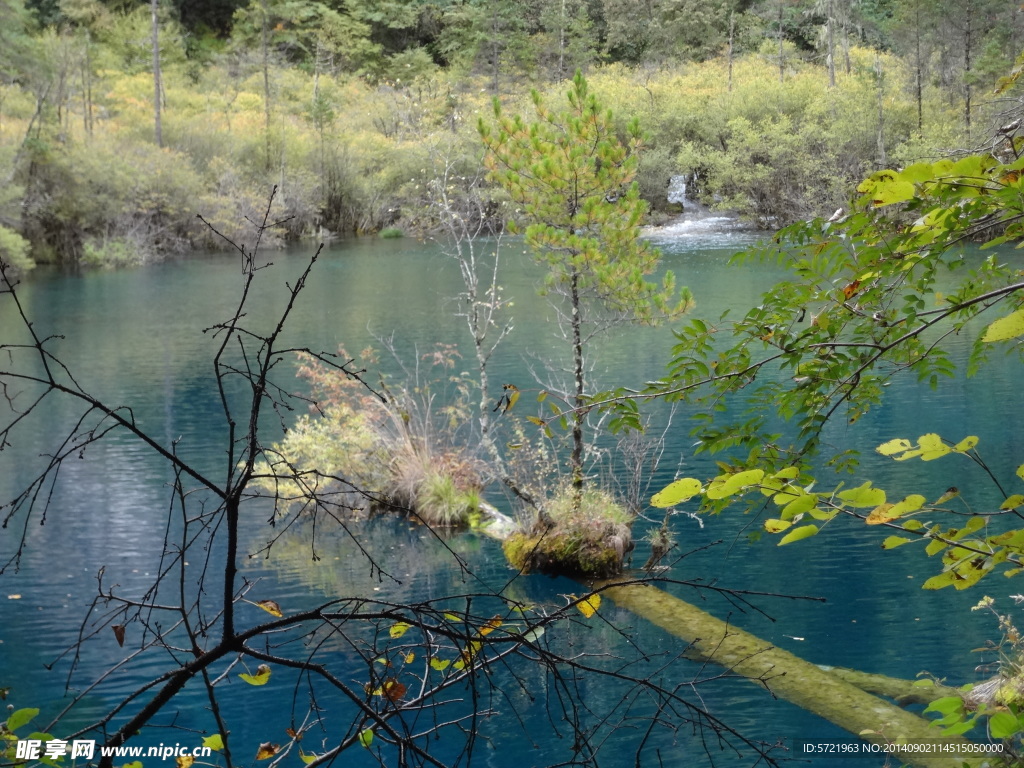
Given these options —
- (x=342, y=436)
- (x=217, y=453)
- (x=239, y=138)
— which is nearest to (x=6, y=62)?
(x=239, y=138)

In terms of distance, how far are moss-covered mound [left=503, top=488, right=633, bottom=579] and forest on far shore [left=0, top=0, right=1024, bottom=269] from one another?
11183mm

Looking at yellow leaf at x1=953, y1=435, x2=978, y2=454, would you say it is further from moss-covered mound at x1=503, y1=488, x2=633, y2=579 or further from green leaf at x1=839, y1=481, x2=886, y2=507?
moss-covered mound at x1=503, y1=488, x2=633, y2=579

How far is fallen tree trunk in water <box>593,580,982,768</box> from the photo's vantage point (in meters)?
5.11

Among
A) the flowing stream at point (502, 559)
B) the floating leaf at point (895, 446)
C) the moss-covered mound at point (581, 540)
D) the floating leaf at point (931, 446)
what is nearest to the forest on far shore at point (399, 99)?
the flowing stream at point (502, 559)

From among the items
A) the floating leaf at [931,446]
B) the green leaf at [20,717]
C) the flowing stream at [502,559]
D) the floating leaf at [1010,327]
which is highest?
the floating leaf at [1010,327]

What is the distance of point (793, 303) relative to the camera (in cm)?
237

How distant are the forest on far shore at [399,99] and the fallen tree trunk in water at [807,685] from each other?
12.6 m

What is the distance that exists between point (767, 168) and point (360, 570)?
28403mm

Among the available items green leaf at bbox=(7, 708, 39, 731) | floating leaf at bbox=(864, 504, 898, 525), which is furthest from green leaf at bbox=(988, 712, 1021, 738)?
green leaf at bbox=(7, 708, 39, 731)

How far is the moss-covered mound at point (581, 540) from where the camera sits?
8.05 m

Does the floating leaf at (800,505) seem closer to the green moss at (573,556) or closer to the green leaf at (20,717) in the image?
the green leaf at (20,717)

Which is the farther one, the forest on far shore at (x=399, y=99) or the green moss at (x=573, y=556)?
the forest on far shore at (x=399, y=99)

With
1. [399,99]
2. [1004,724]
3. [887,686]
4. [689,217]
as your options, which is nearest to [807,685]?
[887,686]

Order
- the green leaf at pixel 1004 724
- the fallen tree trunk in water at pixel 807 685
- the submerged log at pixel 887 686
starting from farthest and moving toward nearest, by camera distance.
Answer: the submerged log at pixel 887 686, the fallen tree trunk in water at pixel 807 685, the green leaf at pixel 1004 724
